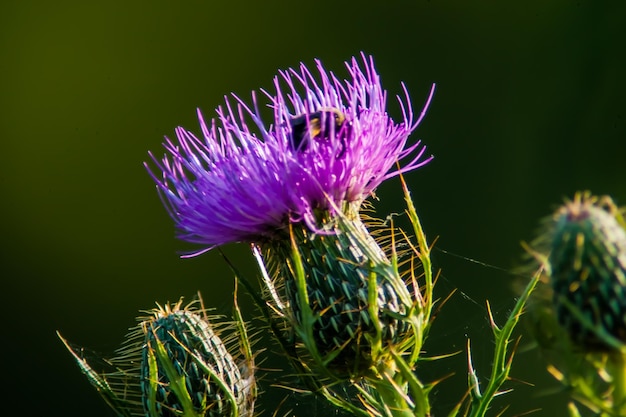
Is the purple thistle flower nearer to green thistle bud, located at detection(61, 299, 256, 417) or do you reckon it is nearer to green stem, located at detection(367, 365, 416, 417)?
green thistle bud, located at detection(61, 299, 256, 417)

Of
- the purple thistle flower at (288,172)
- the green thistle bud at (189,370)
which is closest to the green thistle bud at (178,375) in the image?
the green thistle bud at (189,370)

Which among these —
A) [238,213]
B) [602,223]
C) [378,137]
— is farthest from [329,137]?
[602,223]

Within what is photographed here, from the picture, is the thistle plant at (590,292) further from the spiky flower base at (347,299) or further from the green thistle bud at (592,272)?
the spiky flower base at (347,299)

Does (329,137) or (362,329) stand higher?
(329,137)

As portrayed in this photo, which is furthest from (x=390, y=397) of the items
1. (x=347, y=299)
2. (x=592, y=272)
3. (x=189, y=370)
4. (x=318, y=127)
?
(x=592, y=272)

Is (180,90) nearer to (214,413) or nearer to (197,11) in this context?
(197,11)

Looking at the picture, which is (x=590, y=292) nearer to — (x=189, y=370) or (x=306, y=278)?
(x=306, y=278)

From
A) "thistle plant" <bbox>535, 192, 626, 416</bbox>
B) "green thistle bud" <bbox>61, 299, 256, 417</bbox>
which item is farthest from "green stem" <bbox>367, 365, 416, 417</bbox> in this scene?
"thistle plant" <bbox>535, 192, 626, 416</bbox>
